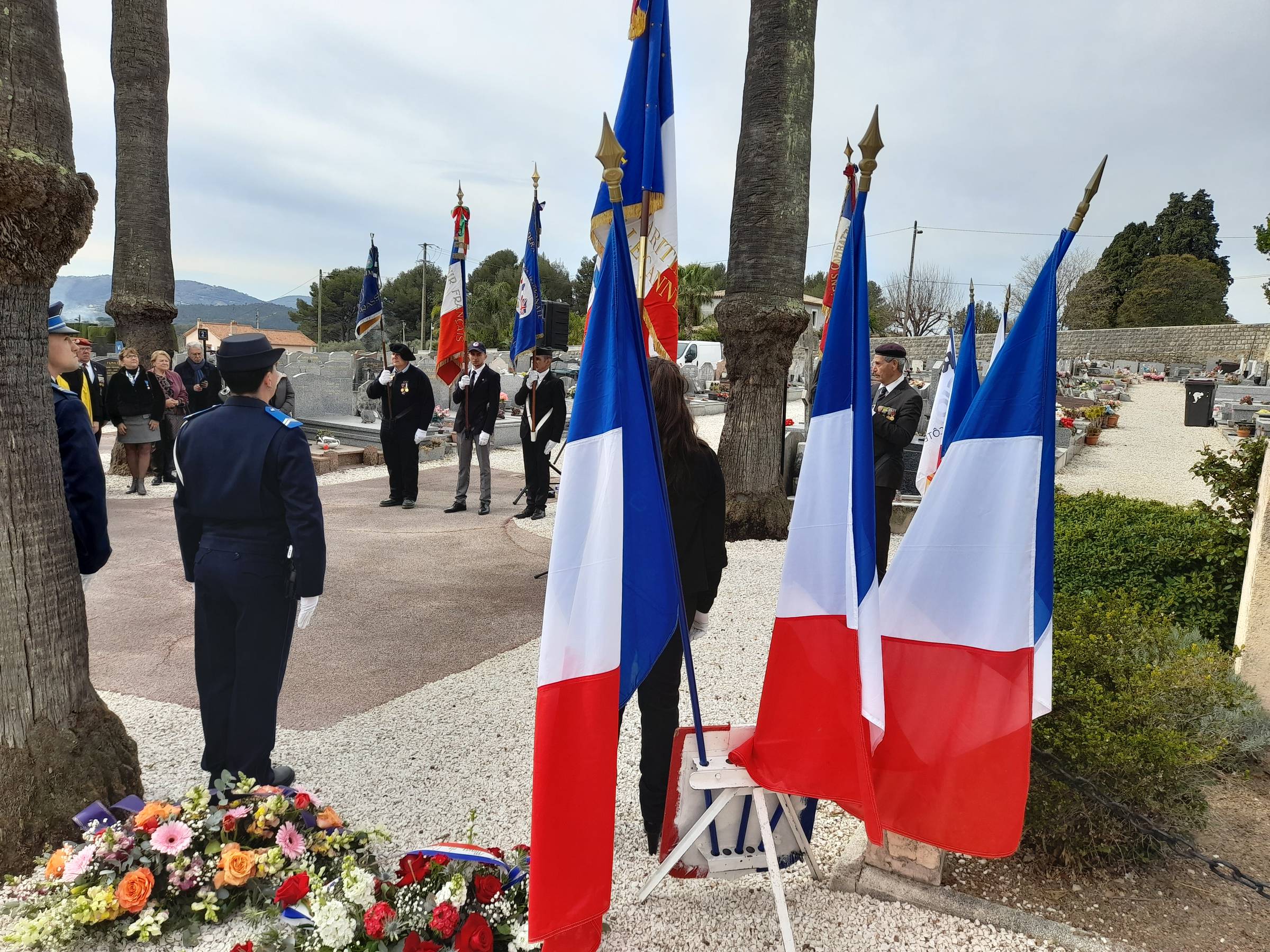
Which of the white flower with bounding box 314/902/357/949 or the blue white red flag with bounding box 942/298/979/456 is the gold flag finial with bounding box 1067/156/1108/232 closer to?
the blue white red flag with bounding box 942/298/979/456

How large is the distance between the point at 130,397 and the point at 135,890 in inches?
346

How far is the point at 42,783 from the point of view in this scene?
282 centimetres

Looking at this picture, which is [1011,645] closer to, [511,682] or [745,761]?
[745,761]

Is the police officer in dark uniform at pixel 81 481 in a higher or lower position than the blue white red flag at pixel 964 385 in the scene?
lower

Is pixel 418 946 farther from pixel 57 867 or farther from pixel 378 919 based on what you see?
pixel 57 867

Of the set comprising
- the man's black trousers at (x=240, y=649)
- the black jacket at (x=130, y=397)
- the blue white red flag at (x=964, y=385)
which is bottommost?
the man's black trousers at (x=240, y=649)

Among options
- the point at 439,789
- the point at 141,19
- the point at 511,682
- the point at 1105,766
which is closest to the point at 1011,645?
the point at 1105,766

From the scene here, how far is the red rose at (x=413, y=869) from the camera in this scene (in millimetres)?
2582

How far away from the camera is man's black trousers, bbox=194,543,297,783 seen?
124 inches

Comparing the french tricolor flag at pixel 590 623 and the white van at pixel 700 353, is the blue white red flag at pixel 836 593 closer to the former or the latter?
the french tricolor flag at pixel 590 623

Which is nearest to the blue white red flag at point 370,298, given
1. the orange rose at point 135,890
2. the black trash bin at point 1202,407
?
the orange rose at point 135,890

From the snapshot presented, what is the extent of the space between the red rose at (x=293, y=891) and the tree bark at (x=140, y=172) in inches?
388

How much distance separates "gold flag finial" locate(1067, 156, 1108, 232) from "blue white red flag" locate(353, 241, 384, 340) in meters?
11.0

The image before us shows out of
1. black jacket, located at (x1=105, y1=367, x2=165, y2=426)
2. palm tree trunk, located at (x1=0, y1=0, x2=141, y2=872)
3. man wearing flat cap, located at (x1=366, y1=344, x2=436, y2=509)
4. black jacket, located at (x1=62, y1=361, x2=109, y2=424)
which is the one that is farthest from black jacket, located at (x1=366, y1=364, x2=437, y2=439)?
palm tree trunk, located at (x1=0, y1=0, x2=141, y2=872)
